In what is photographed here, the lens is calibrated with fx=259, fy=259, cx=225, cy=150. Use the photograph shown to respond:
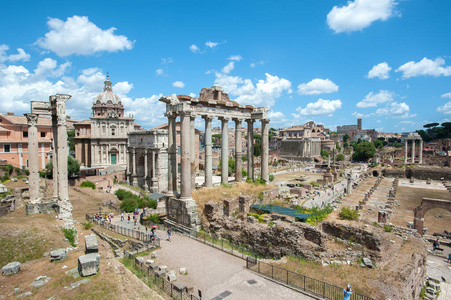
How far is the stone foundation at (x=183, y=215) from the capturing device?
53.0 ft

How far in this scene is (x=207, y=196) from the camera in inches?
714

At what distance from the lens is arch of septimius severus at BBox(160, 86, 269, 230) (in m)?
16.4

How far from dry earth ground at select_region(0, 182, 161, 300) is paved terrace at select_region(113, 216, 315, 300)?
2.56 m

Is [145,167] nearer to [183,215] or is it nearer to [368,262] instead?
[183,215]

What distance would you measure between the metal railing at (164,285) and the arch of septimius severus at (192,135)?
4.97m

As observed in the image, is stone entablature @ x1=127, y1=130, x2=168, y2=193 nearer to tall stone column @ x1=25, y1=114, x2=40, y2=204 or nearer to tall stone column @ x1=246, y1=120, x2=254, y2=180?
tall stone column @ x1=246, y1=120, x2=254, y2=180

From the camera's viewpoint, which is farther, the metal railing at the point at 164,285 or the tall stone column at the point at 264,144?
the tall stone column at the point at 264,144

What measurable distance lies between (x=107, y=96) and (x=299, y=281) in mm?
54375

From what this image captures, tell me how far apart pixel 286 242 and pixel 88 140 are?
49.4m

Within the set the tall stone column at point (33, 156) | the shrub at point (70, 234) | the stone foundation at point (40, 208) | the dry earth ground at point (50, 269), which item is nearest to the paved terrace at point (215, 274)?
the dry earth ground at point (50, 269)

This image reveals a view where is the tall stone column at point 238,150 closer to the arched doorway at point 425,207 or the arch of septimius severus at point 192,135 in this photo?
the arch of septimius severus at point 192,135

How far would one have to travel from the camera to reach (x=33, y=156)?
18.7 meters

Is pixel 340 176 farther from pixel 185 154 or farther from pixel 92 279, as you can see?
pixel 92 279

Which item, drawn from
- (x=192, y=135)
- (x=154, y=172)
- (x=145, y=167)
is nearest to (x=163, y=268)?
(x=192, y=135)
